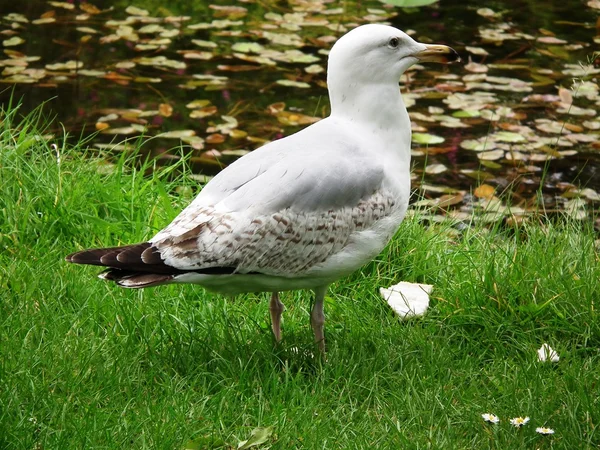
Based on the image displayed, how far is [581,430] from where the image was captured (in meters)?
3.34

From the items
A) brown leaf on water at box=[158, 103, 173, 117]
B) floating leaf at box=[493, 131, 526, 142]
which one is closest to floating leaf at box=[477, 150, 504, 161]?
floating leaf at box=[493, 131, 526, 142]

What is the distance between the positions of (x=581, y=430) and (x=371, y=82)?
61.0 inches

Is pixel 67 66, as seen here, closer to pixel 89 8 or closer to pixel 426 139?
pixel 89 8

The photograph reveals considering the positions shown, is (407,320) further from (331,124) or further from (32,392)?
(32,392)

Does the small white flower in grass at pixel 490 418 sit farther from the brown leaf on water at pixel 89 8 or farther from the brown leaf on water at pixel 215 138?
the brown leaf on water at pixel 89 8

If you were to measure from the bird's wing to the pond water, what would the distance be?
7.00ft

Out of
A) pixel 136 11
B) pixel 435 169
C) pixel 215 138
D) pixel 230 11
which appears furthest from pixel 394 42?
pixel 136 11

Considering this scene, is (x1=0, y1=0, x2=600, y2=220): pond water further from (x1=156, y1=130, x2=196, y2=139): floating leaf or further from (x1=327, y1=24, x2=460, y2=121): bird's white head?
(x1=327, y1=24, x2=460, y2=121): bird's white head

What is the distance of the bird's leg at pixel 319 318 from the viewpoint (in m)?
3.89

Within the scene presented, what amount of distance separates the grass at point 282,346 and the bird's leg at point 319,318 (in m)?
0.07

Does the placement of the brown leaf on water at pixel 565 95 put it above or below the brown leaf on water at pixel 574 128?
above

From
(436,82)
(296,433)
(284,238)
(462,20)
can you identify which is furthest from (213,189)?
(462,20)

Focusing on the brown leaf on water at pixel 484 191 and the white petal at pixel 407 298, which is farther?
the brown leaf on water at pixel 484 191

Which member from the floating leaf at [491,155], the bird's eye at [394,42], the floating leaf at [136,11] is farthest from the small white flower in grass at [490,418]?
the floating leaf at [136,11]
